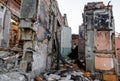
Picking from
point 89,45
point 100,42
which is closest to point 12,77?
point 89,45

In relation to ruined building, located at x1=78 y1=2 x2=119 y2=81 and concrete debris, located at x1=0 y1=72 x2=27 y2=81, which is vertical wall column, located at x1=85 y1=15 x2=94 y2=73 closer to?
ruined building, located at x1=78 y1=2 x2=119 y2=81

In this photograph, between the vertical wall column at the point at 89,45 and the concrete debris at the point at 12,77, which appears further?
the vertical wall column at the point at 89,45

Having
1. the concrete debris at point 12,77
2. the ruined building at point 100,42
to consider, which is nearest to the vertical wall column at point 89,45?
the ruined building at point 100,42

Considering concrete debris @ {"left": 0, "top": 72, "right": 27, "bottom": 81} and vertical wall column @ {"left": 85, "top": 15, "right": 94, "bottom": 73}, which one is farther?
vertical wall column @ {"left": 85, "top": 15, "right": 94, "bottom": 73}

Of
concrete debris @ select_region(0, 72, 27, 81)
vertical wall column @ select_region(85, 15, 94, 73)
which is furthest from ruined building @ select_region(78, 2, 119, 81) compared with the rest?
concrete debris @ select_region(0, 72, 27, 81)

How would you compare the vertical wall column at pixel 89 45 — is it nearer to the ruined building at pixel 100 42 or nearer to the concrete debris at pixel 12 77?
the ruined building at pixel 100 42

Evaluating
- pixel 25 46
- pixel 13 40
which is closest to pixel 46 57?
pixel 25 46

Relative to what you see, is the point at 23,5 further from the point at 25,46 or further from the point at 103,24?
the point at 103,24

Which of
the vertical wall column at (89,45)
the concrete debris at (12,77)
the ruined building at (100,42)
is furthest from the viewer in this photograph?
the vertical wall column at (89,45)

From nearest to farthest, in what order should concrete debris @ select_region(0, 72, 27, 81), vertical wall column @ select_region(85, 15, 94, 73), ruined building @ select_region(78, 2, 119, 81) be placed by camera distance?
concrete debris @ select_region(0, 72, 27, 81) → ruined building @ select_region(78, 2, 119, 81) → vertical wall column @ select_region(85, 15, 94, 73)

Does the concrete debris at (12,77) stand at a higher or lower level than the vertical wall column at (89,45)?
lower

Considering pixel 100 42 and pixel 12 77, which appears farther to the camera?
pixel 100 42

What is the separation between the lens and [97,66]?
17.6 feet

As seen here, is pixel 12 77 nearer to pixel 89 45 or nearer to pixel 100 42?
pixel 89 45
